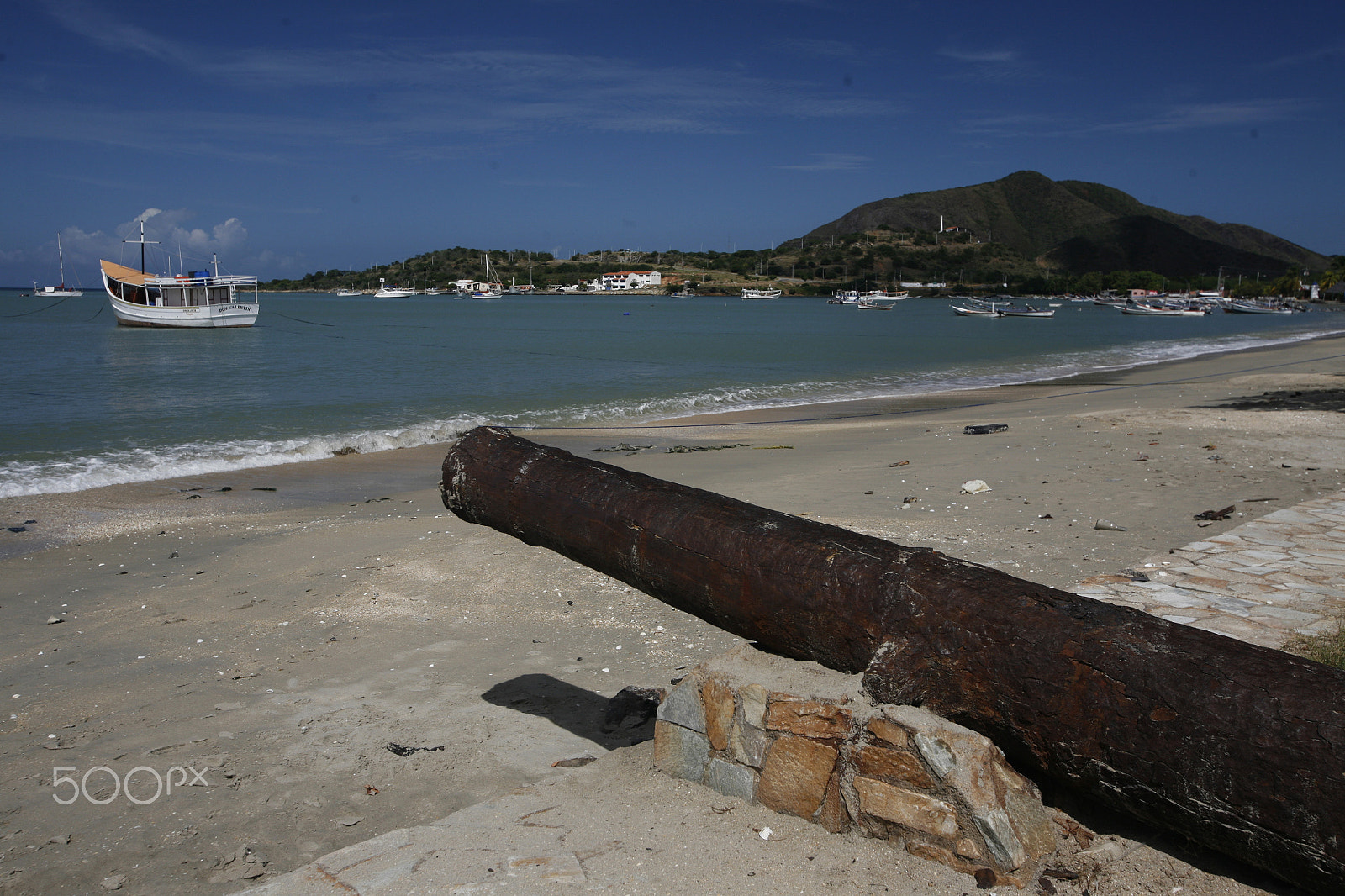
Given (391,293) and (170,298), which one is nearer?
(170,298)

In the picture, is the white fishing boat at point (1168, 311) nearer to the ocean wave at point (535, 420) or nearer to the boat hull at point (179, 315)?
the ocean wave at point (535, 420)

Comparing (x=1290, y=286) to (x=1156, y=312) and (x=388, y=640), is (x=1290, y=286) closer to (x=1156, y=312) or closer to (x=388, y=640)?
(x=1156, y=312)

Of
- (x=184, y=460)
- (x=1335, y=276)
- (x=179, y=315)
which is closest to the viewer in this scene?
(x=184, y=460)

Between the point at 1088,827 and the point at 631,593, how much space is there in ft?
11.8

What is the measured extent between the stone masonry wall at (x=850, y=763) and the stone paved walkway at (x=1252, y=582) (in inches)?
97.8

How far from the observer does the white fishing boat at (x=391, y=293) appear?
17088 centimetres

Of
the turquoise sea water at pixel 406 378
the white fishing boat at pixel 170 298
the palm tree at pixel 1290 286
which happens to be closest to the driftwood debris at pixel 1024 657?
the turquoise sea water at pixel 406 378

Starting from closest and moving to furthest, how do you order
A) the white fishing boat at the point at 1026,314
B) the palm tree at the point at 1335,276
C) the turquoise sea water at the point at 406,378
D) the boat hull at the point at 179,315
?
the turquoise sea water at the point at 406,378 → the boat hull at the point at 179,315 → the white fishing boat at the point at 1026,314 → the palm tree at the point at 1335,276

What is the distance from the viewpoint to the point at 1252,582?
530cm

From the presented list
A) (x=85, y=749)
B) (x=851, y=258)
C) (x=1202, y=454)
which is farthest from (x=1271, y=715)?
(x=851, y=258)

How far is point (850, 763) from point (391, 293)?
586 ft

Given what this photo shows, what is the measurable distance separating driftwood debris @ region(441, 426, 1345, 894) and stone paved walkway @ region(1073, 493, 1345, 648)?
2380 millimetres

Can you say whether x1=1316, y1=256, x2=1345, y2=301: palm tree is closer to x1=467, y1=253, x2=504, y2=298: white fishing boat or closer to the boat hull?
x1=467, y1=253, x2=504, y2=298: white fishing boat

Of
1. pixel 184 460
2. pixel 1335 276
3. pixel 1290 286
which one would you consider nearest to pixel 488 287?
pixel 1290 286
